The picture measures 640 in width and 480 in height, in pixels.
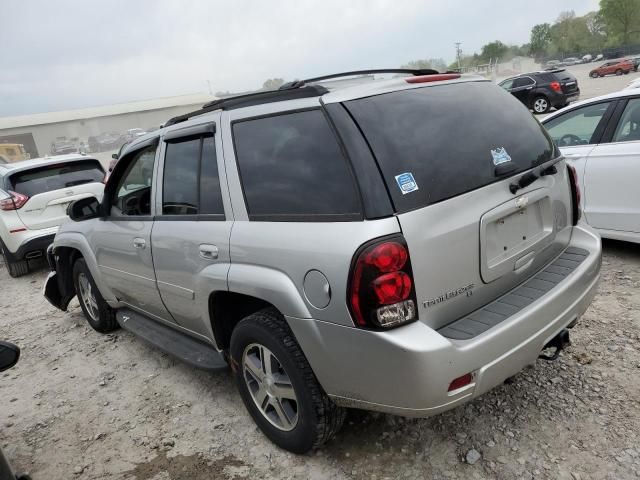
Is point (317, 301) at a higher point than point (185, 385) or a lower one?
higher

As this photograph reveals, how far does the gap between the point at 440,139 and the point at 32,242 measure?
6.65 metres

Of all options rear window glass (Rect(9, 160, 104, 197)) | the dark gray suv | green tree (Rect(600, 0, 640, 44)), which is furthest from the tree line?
rear window glass (Rect(9, 160, 104, 197))

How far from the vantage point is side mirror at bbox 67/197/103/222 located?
401 centimetres

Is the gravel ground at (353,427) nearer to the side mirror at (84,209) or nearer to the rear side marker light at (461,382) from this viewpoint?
the rear side marker light at (461,382)

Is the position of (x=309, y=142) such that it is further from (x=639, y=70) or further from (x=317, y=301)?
(x=639, y=70)

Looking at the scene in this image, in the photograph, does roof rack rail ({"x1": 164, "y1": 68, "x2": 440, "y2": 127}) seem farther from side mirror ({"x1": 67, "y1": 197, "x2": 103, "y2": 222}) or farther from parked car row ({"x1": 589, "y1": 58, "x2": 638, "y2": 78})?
parked car row ({"x1": 589, "y1": 58, "x2": 638, "y2": 78})

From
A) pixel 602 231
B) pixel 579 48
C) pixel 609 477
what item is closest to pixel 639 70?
pixel 602 231

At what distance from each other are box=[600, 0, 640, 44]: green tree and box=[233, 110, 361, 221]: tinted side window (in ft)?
301

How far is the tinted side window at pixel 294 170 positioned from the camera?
86.1 inches

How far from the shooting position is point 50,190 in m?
7.26

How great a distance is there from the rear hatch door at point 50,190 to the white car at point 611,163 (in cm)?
617

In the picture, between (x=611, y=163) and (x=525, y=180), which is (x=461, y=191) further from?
(x=611, y=163)

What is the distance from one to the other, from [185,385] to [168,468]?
0.90 meters

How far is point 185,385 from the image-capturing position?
3658 millimetres
